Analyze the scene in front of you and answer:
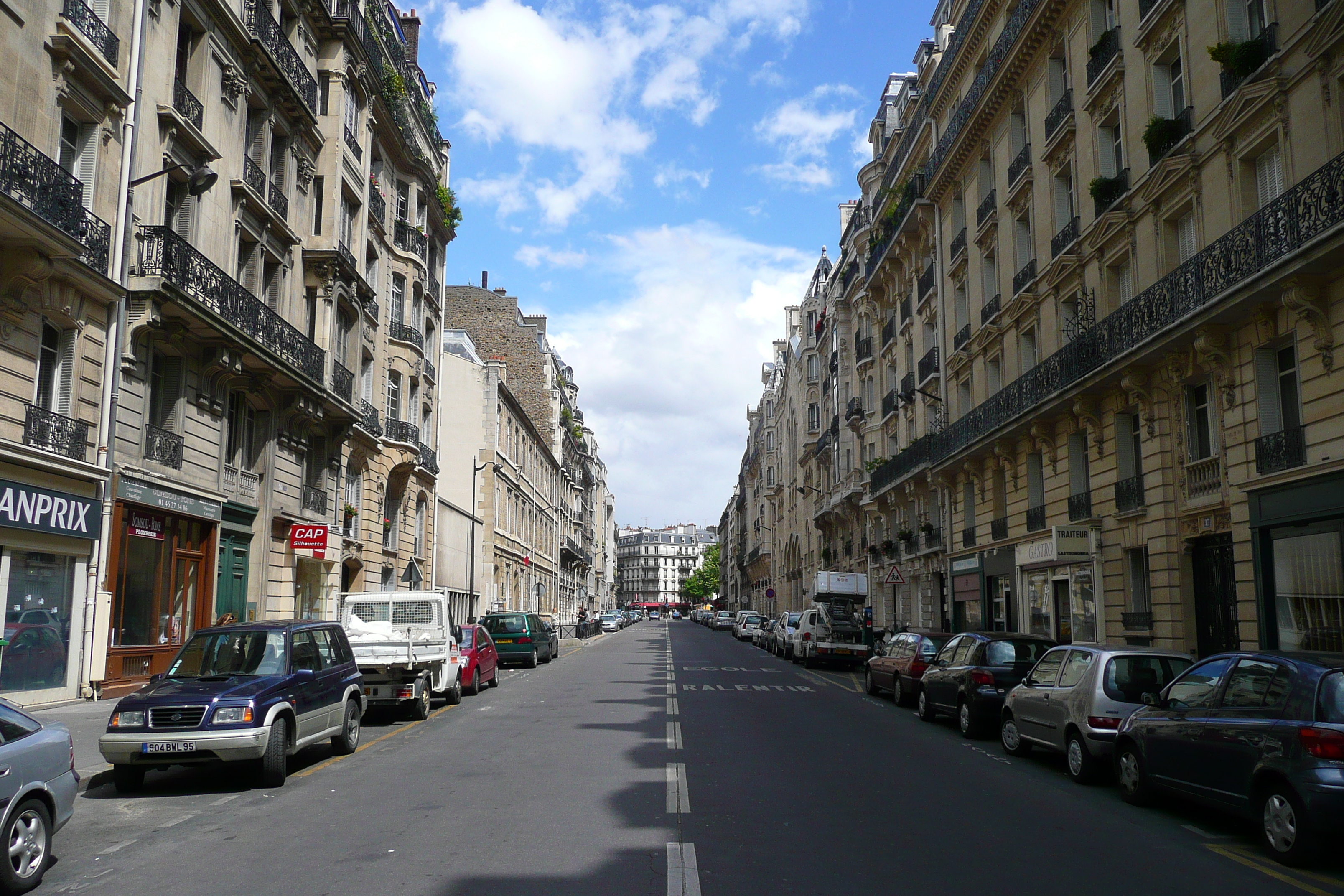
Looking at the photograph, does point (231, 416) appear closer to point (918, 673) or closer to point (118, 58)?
point (118, 58)

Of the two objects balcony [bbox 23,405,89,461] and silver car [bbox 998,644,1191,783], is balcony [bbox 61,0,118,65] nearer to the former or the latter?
balcony [bbox 23,405,89,461]

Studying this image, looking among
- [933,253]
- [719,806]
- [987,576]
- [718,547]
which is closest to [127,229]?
[719,806]

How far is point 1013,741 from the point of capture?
530 inches

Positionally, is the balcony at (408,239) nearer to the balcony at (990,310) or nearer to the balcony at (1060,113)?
the balcony at (990,310)

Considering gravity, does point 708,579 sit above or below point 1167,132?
below

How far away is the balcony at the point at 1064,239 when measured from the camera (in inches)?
902

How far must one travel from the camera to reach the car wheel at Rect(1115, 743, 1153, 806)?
32.0ft

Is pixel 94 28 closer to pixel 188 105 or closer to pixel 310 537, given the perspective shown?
pixel 188 105

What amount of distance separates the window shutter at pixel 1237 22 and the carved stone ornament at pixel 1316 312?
5.18 metres

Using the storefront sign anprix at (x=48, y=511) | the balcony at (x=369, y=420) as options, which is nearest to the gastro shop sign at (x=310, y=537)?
the balcony at (x=369, y=420)

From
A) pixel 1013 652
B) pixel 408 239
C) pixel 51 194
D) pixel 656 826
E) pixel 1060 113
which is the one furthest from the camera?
pixel 408 239

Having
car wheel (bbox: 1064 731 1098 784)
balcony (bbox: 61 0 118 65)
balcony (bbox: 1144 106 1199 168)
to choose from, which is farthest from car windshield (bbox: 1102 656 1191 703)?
balcony (bbox: 61 0 118 65)

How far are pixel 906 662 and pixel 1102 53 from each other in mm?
13173

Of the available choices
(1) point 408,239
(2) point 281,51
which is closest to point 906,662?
(2) point 281,51
